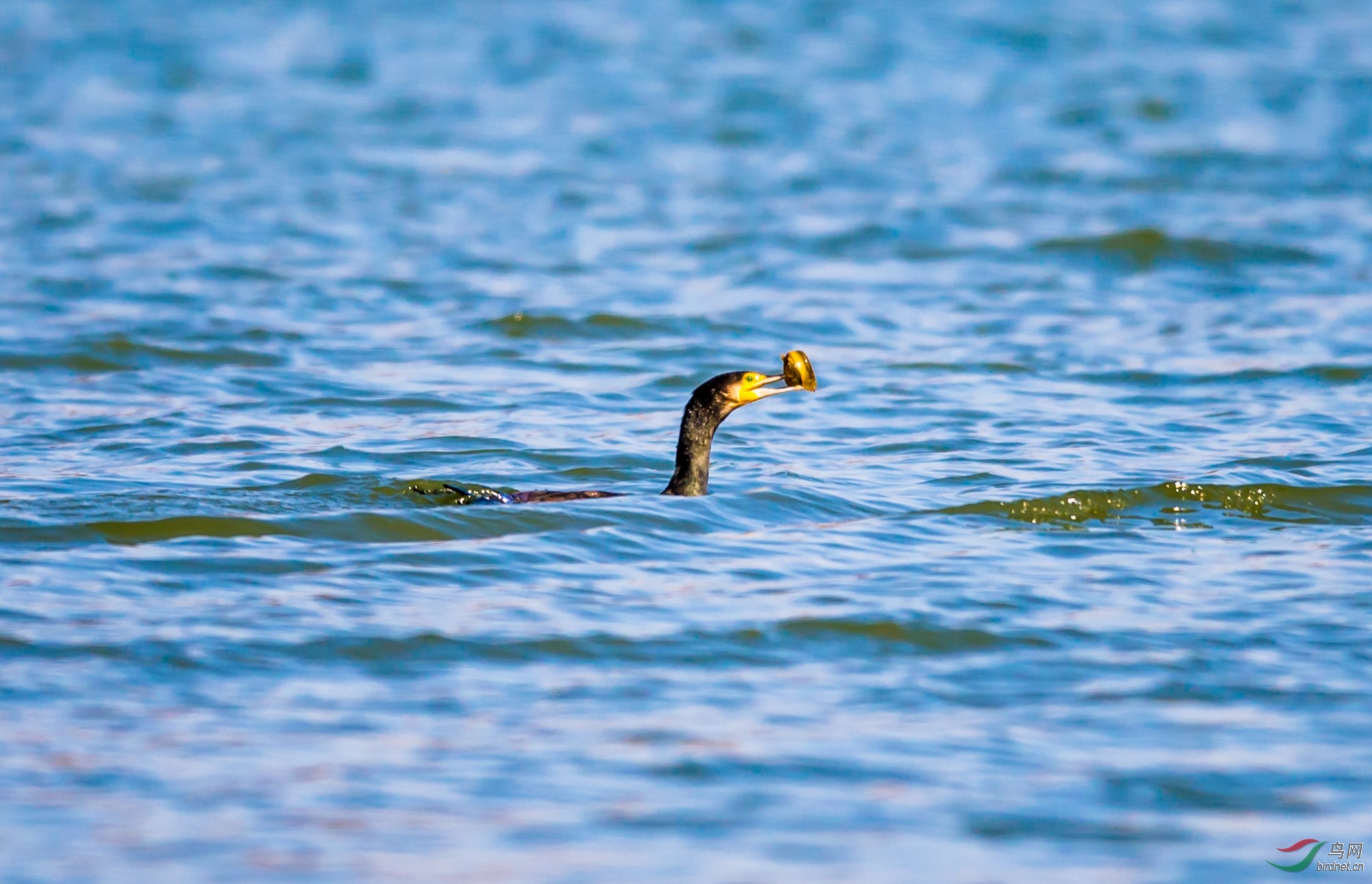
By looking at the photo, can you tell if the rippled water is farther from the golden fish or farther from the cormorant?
the golden fish

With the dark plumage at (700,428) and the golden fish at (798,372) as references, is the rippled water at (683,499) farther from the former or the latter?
the golden fish at (798,372)

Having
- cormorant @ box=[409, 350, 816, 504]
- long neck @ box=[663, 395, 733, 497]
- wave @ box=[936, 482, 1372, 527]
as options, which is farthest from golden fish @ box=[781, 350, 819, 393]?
wave @ box=[936, 482, 1372, 527]

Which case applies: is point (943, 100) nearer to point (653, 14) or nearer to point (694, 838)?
point (653, 14)

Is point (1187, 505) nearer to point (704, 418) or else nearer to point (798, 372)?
point (798, 372)

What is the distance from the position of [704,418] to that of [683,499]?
0.50 meters

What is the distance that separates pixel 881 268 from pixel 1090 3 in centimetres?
2249

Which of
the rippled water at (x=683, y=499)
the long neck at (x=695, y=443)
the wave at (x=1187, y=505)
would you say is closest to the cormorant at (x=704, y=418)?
the long neck at (x=695, y=443)

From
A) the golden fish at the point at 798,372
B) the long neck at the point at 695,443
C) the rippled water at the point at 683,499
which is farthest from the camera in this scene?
the long neck at the point at 695,443

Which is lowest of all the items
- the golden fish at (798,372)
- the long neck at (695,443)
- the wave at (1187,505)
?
the wave at (1187,505)

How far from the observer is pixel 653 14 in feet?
132

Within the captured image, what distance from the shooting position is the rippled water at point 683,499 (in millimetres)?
6699

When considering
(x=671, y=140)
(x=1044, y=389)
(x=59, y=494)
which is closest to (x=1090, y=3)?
(x=671, y=140)

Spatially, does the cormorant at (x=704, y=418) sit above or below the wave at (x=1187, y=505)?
above

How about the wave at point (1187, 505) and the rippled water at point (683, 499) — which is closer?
the rippled water at point (683, 499)
